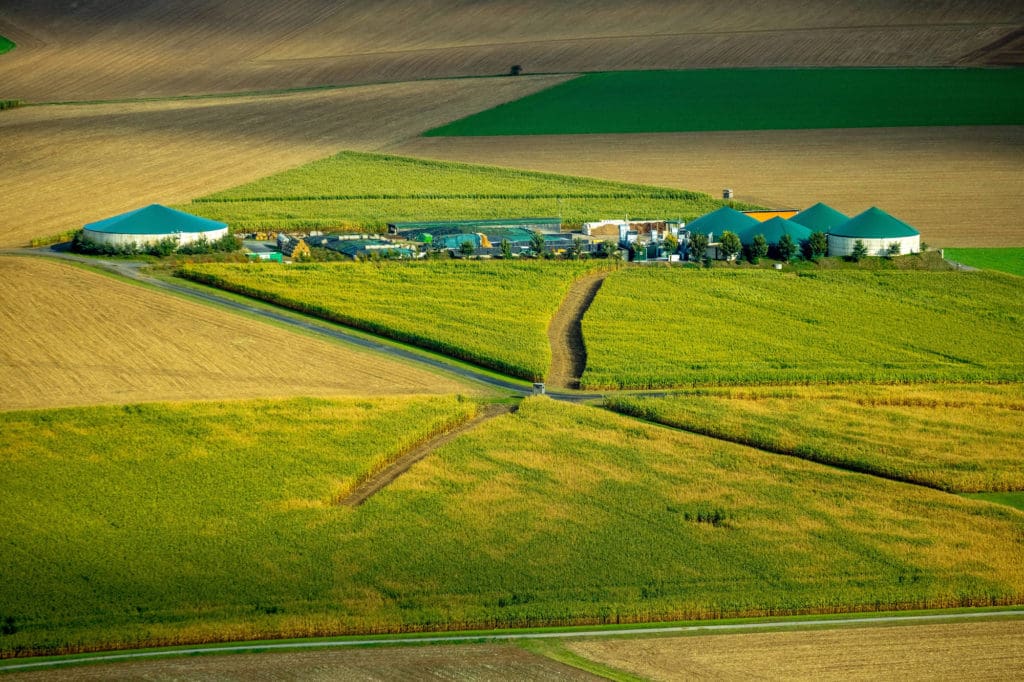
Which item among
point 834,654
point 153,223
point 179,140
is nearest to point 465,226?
point 153,223

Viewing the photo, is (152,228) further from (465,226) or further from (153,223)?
(465,226)

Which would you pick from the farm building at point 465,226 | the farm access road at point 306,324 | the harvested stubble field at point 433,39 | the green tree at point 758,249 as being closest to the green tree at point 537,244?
the farm building at point 465,226

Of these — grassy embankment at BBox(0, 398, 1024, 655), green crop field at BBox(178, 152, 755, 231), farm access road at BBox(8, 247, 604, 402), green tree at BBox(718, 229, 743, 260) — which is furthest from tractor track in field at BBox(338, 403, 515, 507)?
green crop field at BBox(178, 152, 755, 231)

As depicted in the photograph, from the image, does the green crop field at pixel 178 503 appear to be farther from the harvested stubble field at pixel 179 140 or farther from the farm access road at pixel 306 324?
the harvested stubble field at pixel 179 140

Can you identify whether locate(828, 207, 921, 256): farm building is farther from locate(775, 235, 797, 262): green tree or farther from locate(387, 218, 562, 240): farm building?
locate(387, 218, 562, 240): farm building

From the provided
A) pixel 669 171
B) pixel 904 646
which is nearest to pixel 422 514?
pixel 904 646

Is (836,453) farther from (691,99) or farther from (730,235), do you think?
(691,99)
